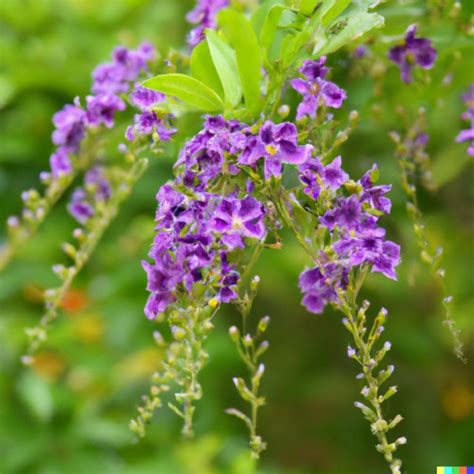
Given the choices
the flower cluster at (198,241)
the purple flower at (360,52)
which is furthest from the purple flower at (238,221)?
the purple flower at (360,52)

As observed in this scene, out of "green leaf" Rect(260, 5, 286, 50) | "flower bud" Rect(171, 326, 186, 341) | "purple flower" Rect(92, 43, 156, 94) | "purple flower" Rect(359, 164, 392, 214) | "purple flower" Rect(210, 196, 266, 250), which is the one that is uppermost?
"purple flower" Rect(92, 43, 156, 94)

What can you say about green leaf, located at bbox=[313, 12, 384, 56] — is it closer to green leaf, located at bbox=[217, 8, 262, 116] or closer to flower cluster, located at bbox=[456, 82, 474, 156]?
green leaf, located at bbox=[217, 8, 262, 116]

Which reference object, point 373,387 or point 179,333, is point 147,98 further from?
point 373,387

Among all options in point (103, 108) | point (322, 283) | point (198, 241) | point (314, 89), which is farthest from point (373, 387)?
point (103, 108)

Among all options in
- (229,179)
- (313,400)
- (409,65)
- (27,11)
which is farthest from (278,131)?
(313,400)

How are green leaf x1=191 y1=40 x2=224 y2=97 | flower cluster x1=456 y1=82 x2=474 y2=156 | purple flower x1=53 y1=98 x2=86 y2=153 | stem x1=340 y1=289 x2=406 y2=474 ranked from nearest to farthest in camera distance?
1. stem x1=340 y1=289 x2=406 y2=474
2. green leaf x1=191 y1=40 x2=224 y2=97
3. flower cluster x1=456 y1=82 x2=474 y2=156
4. purple flower x1=53 y1=98 x2=86 y2=153

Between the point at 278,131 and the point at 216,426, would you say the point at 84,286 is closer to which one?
the point at 216,426

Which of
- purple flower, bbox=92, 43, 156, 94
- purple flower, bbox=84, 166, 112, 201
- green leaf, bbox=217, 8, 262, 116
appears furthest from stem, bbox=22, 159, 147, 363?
green leaf, bbox=217, 8, 262, 116

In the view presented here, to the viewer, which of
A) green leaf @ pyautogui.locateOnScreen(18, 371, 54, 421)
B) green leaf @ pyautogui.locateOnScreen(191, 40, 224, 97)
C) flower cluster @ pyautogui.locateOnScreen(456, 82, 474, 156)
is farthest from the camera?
green leaf @ pyautogui.locateOnScreen(18, 371, 54, 421)
